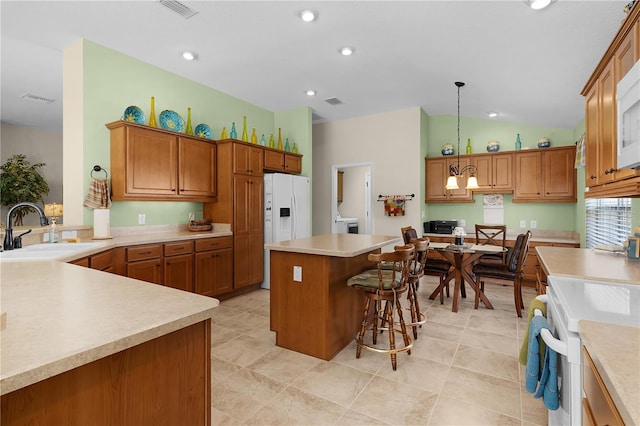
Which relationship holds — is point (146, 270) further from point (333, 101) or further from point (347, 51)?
point (333, 101)

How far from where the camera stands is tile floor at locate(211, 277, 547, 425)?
6.40 ft

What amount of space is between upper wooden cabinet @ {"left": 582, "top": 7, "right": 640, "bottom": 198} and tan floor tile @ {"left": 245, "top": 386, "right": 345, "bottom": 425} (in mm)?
2049

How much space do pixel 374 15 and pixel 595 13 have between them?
160cm

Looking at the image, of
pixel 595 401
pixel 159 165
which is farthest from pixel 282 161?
pixel 595 401

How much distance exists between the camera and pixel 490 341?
3.03m

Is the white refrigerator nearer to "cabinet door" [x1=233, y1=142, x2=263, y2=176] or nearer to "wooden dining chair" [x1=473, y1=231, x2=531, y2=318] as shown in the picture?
"cabinet door" [x1=233, y1=142, x2=263, y2=176]

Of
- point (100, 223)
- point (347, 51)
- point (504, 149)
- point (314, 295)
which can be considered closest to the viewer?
point (314, 295)

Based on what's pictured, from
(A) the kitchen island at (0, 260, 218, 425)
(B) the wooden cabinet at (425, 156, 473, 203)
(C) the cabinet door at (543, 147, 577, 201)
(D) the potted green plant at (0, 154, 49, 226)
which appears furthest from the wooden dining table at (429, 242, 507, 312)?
(D) the potted green plant at (0, 154, 49, 226)

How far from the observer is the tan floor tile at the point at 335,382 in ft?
7.08

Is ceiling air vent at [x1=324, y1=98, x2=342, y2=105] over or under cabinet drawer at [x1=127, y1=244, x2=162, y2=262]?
over

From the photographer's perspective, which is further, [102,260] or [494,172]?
[494,172]

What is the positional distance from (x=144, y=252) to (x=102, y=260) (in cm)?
52

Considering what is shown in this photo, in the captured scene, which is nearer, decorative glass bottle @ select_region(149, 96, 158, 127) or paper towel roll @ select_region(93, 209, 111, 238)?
paper towel roll @ select_region(93, 209, 111, 238)

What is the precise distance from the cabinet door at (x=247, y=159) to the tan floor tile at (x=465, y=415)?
351 cm
